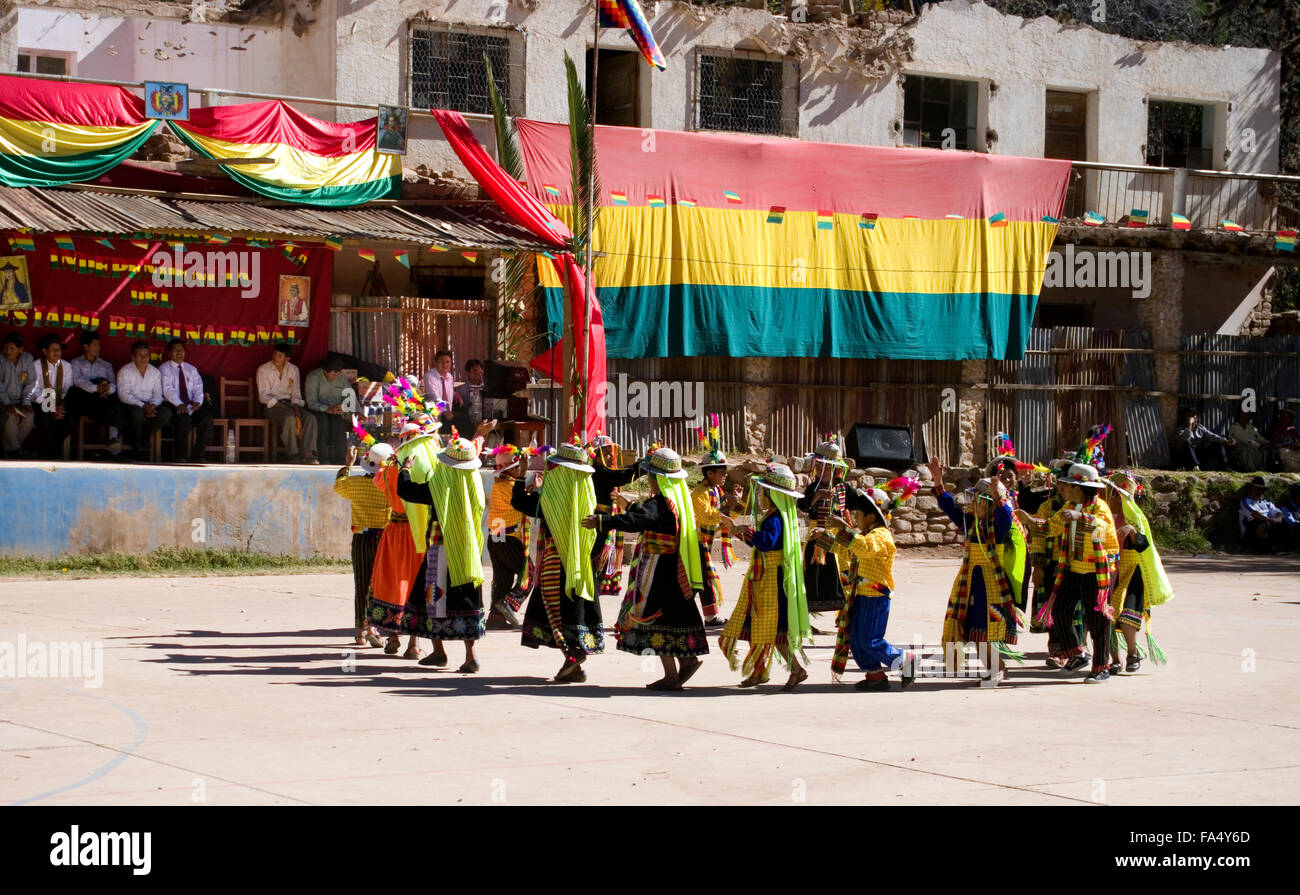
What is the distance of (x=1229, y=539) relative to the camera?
24703mm

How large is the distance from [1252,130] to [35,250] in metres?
19.1

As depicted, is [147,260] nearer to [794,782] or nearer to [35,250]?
[35,250]

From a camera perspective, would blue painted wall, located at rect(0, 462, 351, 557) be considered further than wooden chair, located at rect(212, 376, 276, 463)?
No

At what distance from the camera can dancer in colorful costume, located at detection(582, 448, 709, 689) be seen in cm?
1106

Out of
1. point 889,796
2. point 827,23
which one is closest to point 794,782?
point 889,796

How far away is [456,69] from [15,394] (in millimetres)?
7404

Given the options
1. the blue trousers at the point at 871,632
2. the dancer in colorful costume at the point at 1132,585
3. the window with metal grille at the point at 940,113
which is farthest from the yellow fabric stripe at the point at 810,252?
the blue trousers at the point at 871,632

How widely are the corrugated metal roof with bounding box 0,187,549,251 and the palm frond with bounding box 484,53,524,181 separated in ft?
2.06

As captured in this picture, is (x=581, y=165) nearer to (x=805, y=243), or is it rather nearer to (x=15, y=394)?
(x=805, y=243)

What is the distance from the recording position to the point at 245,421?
19.6 m

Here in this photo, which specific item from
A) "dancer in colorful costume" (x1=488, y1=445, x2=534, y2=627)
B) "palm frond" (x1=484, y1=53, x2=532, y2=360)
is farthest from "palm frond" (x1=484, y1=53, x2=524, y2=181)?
"dancer in colorful costume" (x1=488, y1=445, x2=534, y2=627)

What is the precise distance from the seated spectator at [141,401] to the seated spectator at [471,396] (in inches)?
136

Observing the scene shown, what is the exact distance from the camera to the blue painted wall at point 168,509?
17.4m

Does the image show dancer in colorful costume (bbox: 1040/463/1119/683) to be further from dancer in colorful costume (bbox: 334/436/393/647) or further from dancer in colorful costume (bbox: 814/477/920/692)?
dancer in colorful costume (bbox: 334/436/393/647)
